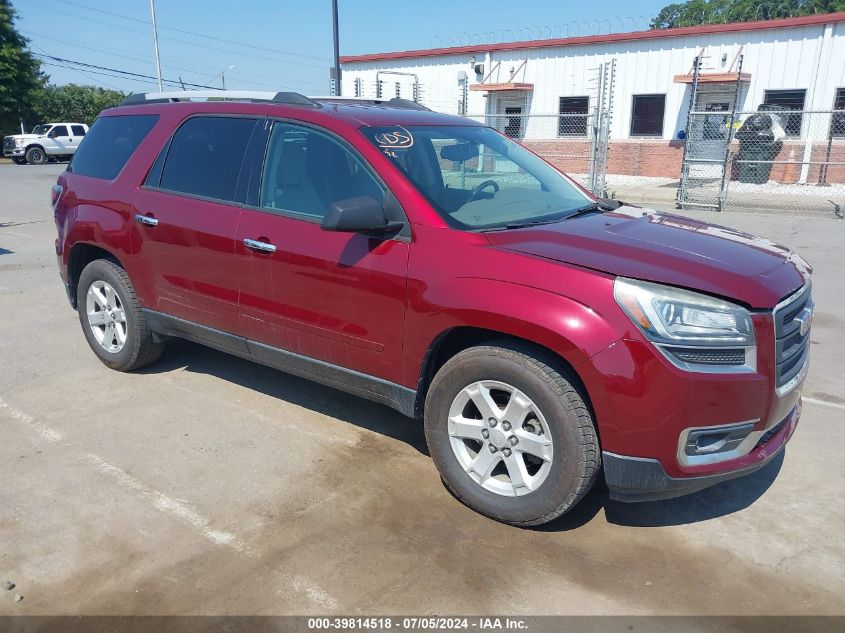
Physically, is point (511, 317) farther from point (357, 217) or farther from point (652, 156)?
point (652, 156)

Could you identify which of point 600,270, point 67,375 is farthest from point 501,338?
point 67,375

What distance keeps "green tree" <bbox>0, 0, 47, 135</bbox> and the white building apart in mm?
21544

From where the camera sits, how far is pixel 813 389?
197 inches

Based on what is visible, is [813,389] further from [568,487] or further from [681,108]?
[681,108]

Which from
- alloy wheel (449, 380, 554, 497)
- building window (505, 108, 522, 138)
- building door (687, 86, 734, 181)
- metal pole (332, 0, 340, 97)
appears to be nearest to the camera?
alloy wheel (449, 380, 554, 497)

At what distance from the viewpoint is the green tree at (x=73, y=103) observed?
4328 centimetres

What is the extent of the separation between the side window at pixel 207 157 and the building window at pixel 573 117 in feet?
63.1

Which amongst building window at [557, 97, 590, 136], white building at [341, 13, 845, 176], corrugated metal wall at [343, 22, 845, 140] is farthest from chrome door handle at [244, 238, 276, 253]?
corrugated metal wall at [343, 22, 845, 140]

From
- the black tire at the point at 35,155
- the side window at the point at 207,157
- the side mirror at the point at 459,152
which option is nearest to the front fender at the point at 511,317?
the side mirror at the point at 459,152

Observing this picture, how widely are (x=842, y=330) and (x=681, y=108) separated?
16.5 m

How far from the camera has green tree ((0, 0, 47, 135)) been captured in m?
Result: 36.6

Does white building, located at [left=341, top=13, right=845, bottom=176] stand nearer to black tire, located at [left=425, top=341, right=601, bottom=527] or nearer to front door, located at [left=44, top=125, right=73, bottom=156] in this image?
black tire, located at [left=425, top=341, right=601, bottom=527]

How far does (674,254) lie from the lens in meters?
3.09

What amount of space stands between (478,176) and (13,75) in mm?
41223
